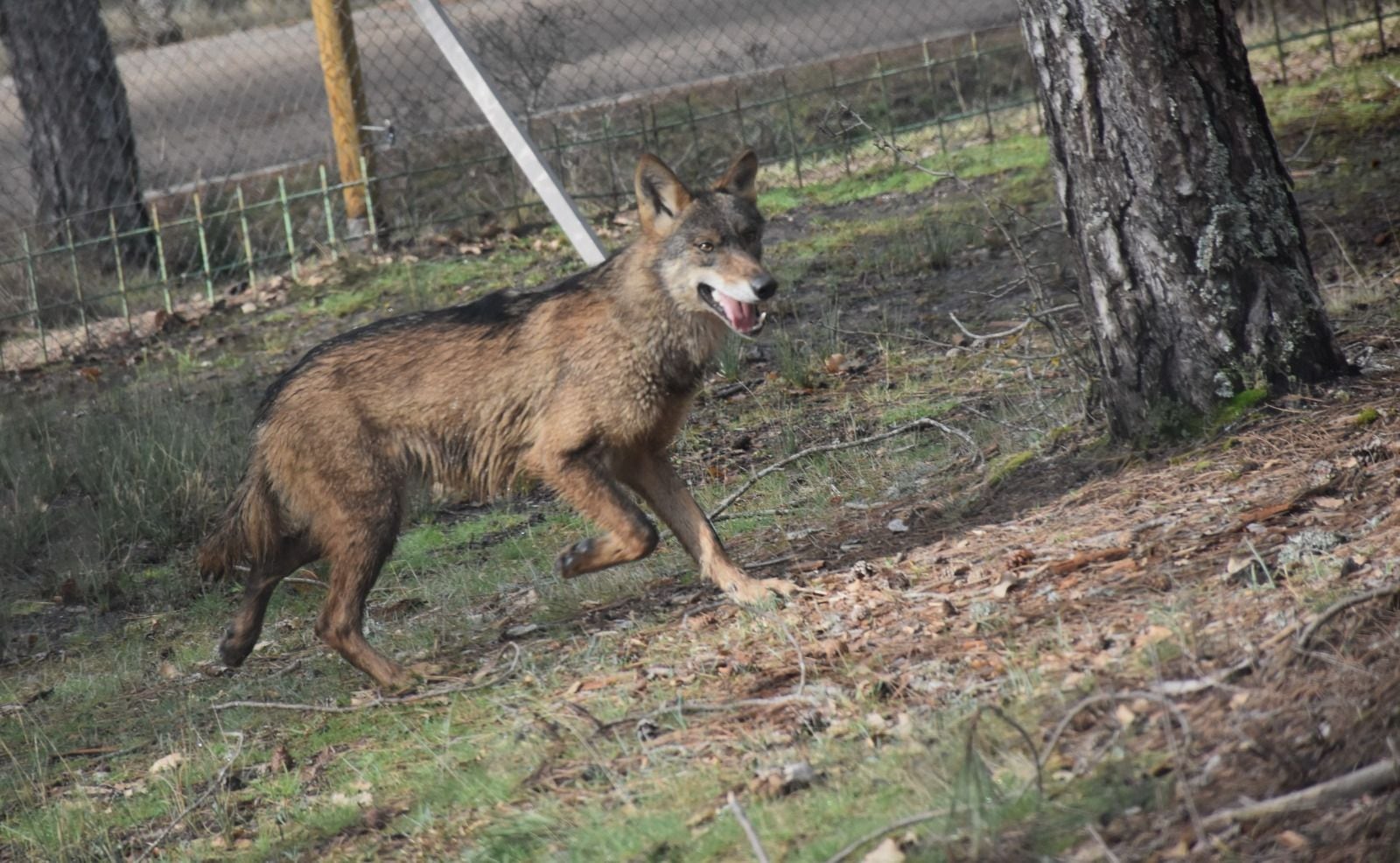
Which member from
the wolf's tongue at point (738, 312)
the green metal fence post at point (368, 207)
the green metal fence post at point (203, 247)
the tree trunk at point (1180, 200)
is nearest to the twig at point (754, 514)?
the wolf's tongue at point (738, 312)

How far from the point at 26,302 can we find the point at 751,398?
6730 mm

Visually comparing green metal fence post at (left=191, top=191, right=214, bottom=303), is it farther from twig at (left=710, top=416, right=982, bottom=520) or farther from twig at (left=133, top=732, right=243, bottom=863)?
twig at (left=133, top=732, right=243, bottom=863)

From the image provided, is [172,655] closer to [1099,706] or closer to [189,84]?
[1099,706]

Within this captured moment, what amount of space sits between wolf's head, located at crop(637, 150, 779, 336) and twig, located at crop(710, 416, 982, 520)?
1283mm

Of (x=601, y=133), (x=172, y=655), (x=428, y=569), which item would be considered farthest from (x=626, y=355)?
(x=601, y=133)

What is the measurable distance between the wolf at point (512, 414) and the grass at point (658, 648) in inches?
15.4

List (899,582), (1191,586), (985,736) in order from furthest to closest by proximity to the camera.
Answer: (899,582) → (1191,586) → (985,736)

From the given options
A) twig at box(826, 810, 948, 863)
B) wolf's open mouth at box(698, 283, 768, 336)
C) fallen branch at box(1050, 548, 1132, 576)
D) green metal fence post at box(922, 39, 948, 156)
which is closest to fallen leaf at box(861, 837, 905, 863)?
twig at box(826, 810, 948, 863)

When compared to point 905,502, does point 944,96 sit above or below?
above

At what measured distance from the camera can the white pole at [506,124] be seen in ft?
30.1

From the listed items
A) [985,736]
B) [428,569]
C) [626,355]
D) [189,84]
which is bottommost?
Answer: [428,569]

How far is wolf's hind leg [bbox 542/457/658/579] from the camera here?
19.2ft

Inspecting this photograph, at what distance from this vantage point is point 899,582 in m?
5.38

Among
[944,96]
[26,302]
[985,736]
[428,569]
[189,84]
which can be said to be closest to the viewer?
[985,736]
